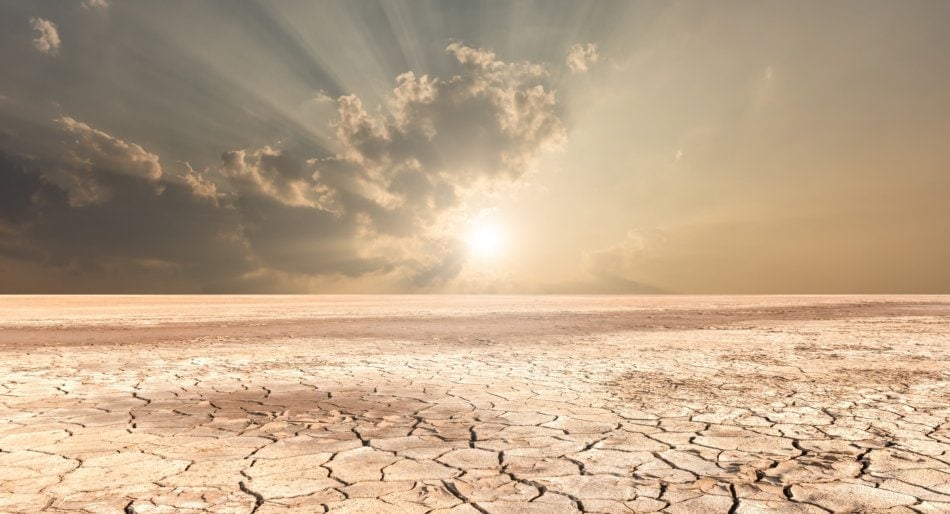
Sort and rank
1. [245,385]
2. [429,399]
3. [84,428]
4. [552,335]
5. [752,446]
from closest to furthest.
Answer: [752,446] → [84,428] → [429,399] → [245,385] → [552,335]

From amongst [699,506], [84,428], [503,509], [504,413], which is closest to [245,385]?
[84,428]

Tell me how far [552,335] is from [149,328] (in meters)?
10.3

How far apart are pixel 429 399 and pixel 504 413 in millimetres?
925

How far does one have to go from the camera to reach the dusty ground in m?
2.87

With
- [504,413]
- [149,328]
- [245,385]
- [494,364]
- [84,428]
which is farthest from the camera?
[149,328]

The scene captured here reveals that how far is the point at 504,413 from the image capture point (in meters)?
4.73

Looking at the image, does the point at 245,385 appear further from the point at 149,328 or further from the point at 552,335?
the point at 149,328

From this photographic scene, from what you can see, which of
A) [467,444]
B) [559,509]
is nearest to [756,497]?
[559,509]

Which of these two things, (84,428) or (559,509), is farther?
(84,428)

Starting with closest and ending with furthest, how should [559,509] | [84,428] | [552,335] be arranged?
[559,509]
[84,428]
[552,335]

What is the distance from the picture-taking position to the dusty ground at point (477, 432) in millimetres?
2871

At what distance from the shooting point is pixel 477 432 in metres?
4.12

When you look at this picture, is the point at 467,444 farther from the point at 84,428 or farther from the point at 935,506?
the point at 84,428

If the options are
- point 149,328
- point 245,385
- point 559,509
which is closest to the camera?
point 559,509
